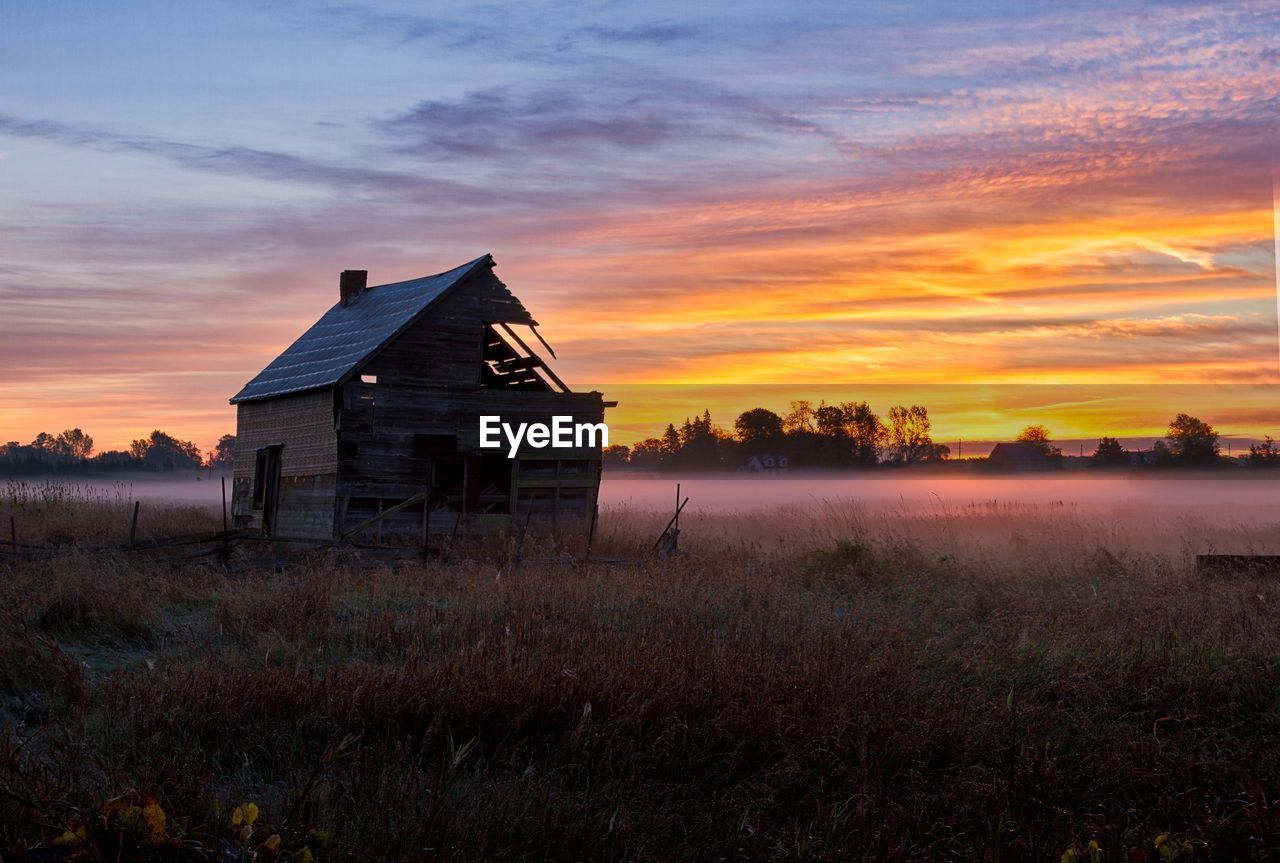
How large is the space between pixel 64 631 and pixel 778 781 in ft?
26.4

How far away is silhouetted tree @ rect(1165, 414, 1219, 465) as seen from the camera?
261 ft

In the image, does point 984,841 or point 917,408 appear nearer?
point 984,841

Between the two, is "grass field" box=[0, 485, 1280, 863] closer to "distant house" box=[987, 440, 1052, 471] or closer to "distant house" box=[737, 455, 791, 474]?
"distant house" box=[737, 455, 791, 474]

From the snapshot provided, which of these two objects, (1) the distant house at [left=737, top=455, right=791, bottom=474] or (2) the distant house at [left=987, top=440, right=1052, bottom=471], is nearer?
(1) the distant house at [left=737, top=455, right=791, bottom=474]

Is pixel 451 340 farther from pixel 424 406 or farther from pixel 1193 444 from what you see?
pixel 1193 444

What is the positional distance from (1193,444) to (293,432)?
7368 cm

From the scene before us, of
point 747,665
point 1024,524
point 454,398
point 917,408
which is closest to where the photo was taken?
point 747,665

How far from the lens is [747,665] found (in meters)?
8.30

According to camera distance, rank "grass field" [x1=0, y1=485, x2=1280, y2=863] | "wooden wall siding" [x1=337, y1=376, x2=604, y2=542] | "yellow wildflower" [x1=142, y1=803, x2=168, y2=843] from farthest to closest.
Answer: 1. "wooden wall siding" [x1=337, y1=376, x2=604, y2=542]
2. "grass field" [x1=0, y1=485, x2=1280, y2=863]
3. "yellow wildflower" [x1=142, y1=803, x2=168, y2=843]

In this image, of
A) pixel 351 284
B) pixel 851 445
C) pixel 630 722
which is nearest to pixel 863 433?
pixel 851 445

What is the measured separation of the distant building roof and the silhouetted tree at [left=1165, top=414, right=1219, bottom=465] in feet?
42.7

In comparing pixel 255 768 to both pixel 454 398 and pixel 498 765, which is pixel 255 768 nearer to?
pixel 498 765

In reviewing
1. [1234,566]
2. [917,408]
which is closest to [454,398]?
[1234,566]

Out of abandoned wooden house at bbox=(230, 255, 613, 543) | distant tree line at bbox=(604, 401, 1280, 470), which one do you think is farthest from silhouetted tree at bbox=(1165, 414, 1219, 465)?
abandoned wooden house at bbox=(230, 255, 613, 543)
